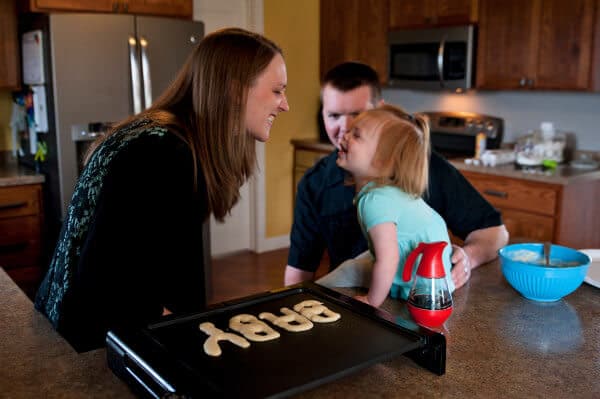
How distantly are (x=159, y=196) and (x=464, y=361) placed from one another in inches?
26.4

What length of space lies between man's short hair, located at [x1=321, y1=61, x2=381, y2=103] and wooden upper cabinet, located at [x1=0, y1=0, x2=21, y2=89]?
2.38 metres

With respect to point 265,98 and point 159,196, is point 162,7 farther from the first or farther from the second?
point 159,196

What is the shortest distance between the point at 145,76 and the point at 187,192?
2453mm

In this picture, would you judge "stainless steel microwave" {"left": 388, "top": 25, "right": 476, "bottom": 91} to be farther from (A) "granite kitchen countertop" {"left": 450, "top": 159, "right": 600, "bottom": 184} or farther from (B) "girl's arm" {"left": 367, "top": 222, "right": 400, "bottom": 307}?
(B) "girl's arm" {"left": 367, "top": 222, "right": 400, "bottom": 307}

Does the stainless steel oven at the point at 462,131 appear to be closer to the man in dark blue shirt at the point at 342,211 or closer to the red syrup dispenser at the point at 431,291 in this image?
the man in dark blue shirt at the point at 342,211

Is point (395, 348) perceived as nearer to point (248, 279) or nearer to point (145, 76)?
point (145, 76)

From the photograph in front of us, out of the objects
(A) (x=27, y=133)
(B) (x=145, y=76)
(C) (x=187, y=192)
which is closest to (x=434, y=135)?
(B) (x=145, y=76)

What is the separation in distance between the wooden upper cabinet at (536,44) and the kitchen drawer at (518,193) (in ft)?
2.01

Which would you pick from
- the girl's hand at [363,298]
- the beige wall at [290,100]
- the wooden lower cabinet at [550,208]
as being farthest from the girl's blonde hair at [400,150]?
the beige wall at [290,100]

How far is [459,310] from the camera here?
4.57 feet

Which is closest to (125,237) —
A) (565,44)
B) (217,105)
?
(217,105)

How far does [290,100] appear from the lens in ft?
16.7

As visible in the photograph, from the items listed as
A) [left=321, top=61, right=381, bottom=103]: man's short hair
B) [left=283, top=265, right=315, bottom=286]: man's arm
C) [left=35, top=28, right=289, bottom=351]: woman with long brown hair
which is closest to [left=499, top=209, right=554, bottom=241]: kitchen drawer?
[left=321, top=61, right=381, bottom=103]: man's short hair

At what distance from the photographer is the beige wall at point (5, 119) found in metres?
3.98
